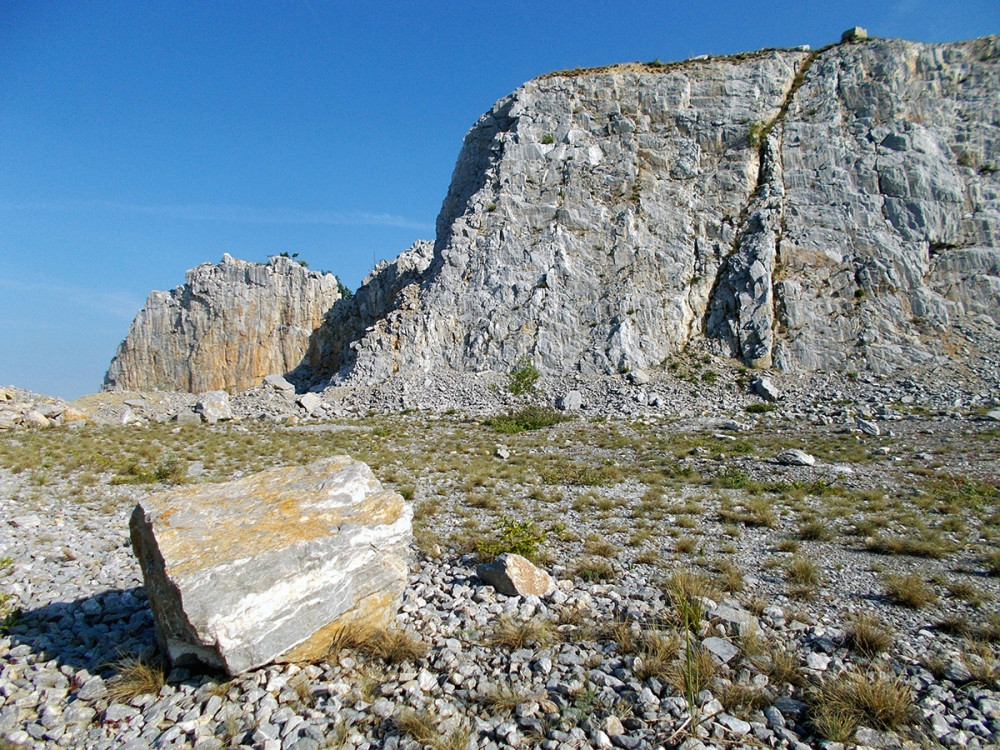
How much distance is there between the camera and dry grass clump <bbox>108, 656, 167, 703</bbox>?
17.4 feet

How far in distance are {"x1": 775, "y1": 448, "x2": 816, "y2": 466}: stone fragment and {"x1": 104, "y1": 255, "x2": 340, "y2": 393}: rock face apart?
156 feet

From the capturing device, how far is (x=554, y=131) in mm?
43000

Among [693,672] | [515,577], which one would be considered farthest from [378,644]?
[693,672]

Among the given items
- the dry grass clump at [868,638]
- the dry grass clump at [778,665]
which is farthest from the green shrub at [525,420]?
the dry grass clump at [778,665]

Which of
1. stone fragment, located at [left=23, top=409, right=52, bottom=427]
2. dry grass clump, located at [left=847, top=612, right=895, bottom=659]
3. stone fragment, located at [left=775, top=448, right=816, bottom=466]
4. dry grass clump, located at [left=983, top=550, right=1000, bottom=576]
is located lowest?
stone fragment, located at [left=775, top=448, right=816, bottom=466]

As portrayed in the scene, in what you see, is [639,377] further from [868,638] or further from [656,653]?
[656,653]

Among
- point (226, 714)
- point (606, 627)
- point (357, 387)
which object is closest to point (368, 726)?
point (226, 714)

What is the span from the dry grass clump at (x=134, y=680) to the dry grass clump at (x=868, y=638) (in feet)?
24.6

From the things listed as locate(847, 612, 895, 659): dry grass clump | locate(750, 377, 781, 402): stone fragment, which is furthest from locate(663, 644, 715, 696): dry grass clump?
locate(750, 377, 781, 402): stone fragment

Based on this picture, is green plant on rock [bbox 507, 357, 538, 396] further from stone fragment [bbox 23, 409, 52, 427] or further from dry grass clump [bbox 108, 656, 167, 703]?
dry grass clump [bbox 108, 656, 167, 703]

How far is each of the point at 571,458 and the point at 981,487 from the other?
1146 centimetres

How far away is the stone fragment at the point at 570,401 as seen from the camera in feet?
106

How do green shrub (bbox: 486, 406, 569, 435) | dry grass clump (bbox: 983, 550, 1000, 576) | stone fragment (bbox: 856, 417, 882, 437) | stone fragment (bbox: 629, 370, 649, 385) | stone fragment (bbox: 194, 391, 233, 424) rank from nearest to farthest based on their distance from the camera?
dry grass clump (bbox: 983, 550, 1000, 576)
stone fragment (bbox: 856, 417, 882, 437)
green shrub (bbox: 486, 406, 569, 435)
stone fragment (bbox: 194, 391, 233, 424)
stone fragment (bbox: 629, 370, 649, 385)

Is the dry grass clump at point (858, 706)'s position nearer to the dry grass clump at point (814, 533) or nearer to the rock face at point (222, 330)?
the dry grass clump at point (814, 533)
